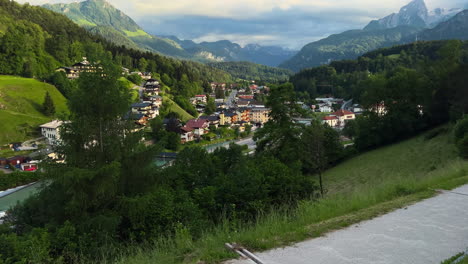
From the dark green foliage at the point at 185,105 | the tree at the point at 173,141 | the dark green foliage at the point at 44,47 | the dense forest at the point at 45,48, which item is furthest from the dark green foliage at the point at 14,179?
the dark green foliage at the point at 185,105

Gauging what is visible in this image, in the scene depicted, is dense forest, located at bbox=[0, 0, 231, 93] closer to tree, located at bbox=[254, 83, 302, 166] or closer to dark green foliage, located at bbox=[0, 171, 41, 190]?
dark green foliage, located at bbox=[0, 171, 41, 190]

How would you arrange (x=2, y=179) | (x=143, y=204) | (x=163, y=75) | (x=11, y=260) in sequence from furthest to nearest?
(x=163, y=75) → (x=2, y=179) → (x=143, y=204) → (x=11, y=260)

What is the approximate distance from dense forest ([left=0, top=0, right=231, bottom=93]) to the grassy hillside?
7153 millimetres

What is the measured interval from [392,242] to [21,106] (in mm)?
67319

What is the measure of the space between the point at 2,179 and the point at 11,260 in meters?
37.7

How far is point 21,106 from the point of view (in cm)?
5681

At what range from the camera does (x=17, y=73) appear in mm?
71938

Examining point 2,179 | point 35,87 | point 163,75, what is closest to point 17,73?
point 35,87

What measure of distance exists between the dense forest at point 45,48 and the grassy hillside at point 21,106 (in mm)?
7153

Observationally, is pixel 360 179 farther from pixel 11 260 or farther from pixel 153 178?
pixel 11 260

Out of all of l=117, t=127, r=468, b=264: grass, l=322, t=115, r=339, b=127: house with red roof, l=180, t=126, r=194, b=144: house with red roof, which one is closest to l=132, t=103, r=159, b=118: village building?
l=180, t=126, r=194, b=144: house with red roof

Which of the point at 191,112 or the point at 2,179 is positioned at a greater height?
the point at 191,112

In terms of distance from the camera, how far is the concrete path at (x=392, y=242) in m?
4.13

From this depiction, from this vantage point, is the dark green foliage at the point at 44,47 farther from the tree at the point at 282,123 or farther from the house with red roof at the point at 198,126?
the tree at the point at 282,123
